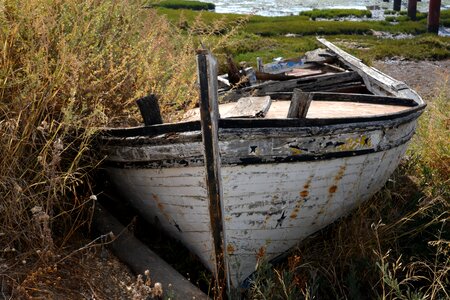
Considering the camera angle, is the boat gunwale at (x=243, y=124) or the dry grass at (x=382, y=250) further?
the dry grass at (x=382, y=250)

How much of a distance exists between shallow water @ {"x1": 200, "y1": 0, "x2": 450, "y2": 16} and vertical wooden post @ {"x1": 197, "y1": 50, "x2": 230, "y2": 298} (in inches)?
988

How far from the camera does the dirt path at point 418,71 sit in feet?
37.7

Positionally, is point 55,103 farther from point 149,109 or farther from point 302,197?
point 302,197

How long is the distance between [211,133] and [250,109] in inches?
25.6

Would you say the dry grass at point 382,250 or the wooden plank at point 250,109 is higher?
the wooden plank at point 250,109

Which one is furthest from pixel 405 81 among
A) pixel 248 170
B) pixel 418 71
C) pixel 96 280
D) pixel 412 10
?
pixel 412 10

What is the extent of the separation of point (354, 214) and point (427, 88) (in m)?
7.22

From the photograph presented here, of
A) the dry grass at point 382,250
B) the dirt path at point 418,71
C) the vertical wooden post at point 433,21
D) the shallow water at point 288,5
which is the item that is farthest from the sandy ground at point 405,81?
the shallow water at point 288,5

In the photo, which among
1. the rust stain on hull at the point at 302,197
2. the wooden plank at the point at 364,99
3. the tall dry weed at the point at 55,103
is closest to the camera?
the tall dry weed at the point at 55,103

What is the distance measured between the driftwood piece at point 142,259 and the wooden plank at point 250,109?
1053mm

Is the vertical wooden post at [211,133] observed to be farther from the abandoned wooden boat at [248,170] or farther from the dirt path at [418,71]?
the dirt path at [418,71]

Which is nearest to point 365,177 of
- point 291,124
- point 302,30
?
point 291,124

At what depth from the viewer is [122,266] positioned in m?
4.16

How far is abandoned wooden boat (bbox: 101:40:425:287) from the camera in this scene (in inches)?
148
